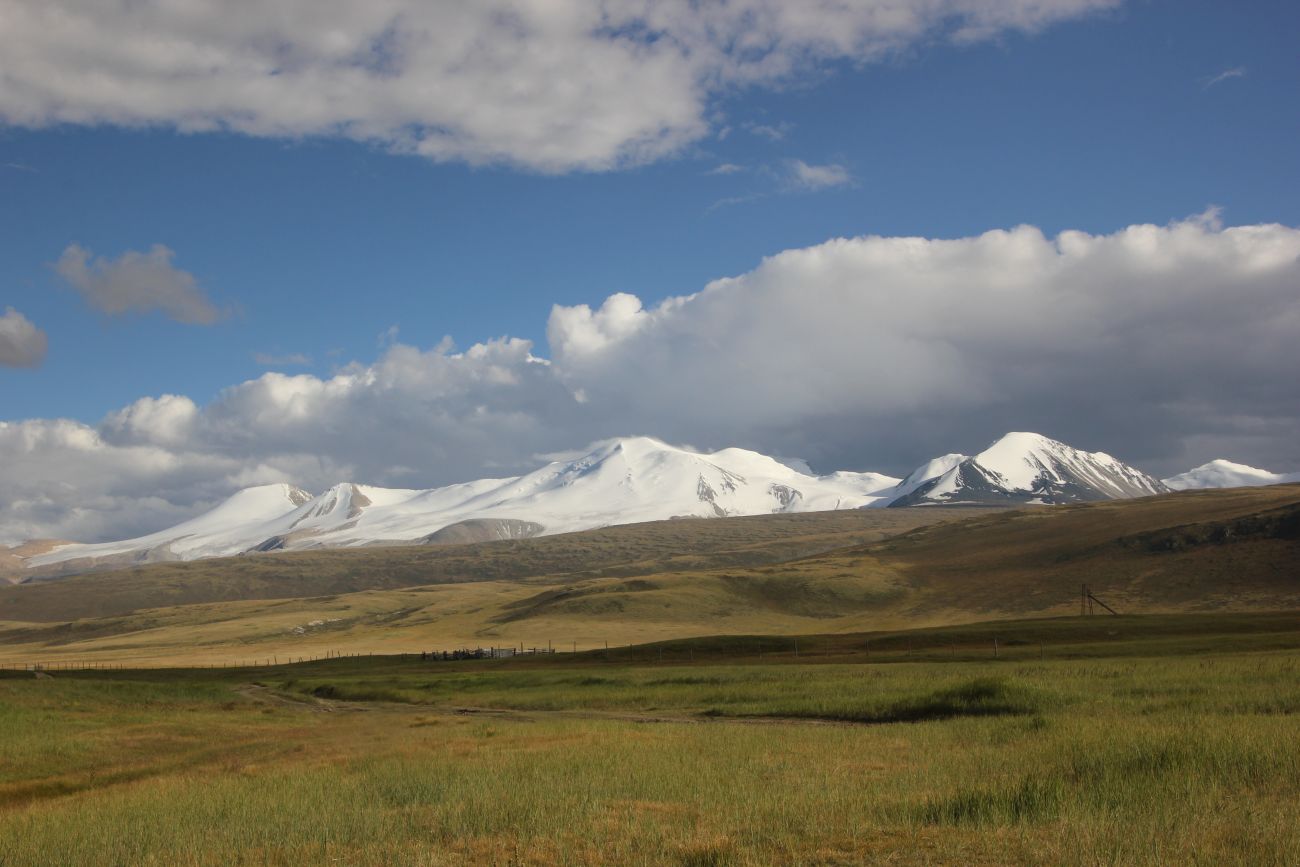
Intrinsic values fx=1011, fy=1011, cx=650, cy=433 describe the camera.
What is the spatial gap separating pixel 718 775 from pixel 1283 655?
39204 millimetres

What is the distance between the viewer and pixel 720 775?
21953 mm

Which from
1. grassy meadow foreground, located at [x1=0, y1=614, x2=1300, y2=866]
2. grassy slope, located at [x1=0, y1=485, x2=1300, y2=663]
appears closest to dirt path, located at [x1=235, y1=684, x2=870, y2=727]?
grassy meadow foreground, located at [x1=0, y1=614, x2=1300, y2=866]

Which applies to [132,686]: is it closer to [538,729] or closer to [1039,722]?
[538,729]

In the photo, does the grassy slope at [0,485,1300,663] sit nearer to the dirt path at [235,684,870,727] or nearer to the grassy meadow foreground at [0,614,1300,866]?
the dirt path at [235,684,870,727]

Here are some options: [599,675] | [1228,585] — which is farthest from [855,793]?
[1228,585]

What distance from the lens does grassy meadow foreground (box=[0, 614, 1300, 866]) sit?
14.7 meters

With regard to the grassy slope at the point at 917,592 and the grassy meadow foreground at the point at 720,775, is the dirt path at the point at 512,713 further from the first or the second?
the grassy slope at the point at 917,592

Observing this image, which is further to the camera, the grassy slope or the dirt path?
the grassy slope

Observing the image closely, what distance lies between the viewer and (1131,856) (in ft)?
40.8

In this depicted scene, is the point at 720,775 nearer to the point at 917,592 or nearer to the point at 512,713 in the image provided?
the point at 512,713

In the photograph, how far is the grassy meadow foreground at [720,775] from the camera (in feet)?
48.1

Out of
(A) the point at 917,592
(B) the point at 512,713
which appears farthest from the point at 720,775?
(A) the point at 917,592

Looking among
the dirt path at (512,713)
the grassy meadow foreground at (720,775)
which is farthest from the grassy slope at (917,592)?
the grassy meadow foreground at (720,775)

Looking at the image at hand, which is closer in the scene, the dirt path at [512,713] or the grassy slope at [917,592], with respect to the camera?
the dirt path at [512,713]
